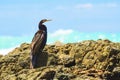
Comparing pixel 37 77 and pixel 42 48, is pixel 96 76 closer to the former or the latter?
pixel 37 77

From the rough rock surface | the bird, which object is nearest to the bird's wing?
the bird

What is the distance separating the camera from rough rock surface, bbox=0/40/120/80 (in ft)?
101

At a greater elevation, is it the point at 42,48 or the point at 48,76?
the point at 42,48

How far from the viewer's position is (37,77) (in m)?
30.0

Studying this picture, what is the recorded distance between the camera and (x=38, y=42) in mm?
37156

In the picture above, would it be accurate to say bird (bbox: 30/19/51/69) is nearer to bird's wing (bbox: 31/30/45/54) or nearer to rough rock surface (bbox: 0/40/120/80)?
bird's wing (bbox: 31/30/45/54)

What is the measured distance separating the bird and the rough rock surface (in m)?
0.38

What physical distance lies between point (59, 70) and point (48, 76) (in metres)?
1.10

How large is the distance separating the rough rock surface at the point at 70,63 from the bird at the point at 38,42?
38 cm

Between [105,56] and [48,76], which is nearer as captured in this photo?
[48,76]

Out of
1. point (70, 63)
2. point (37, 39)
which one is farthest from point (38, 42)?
point (70, 63)

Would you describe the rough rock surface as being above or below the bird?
below

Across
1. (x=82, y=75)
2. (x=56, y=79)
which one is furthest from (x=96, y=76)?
(x=56, y=79)

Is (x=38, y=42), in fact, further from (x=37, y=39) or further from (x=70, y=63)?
(x=70, y=63)
